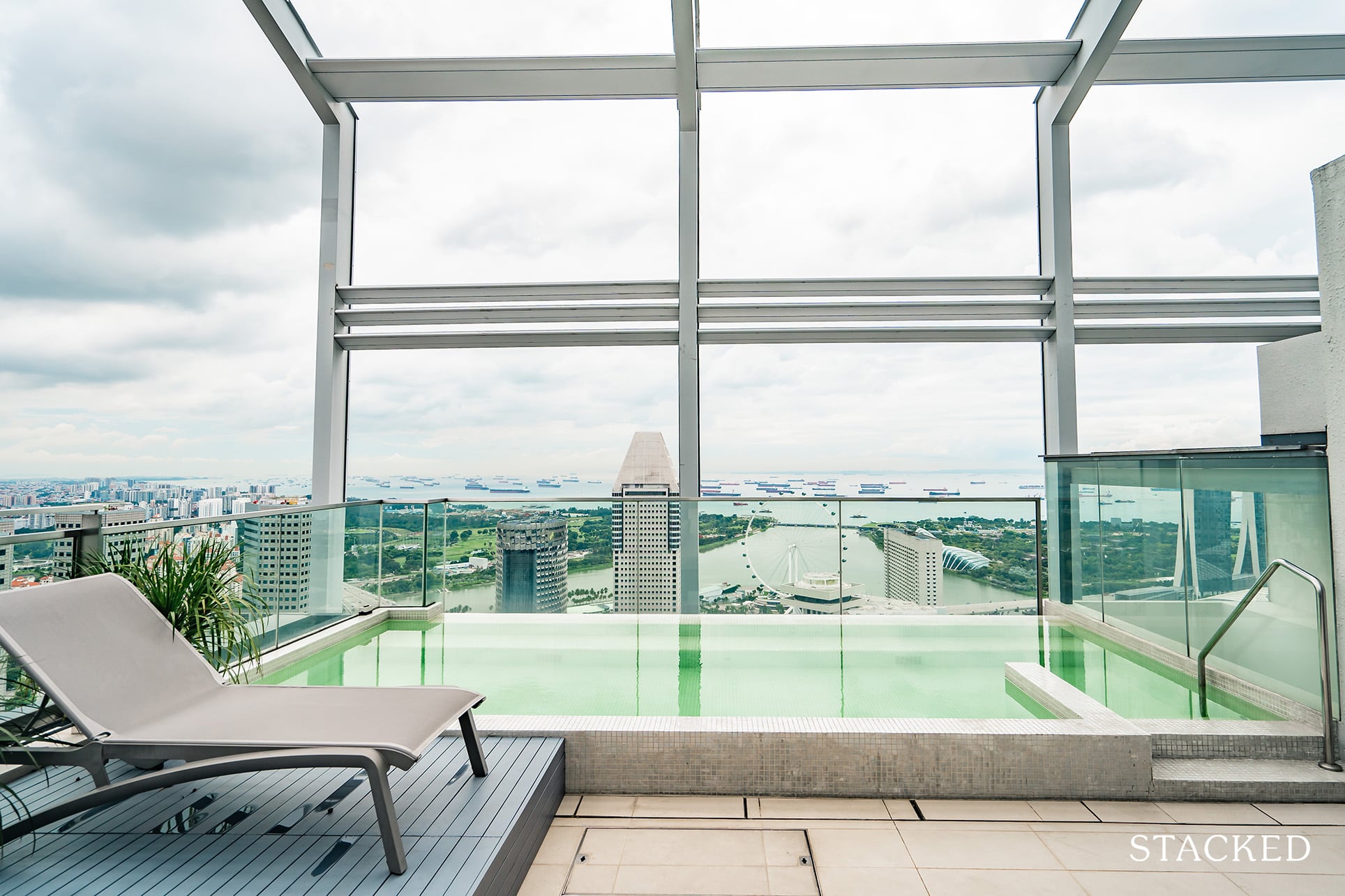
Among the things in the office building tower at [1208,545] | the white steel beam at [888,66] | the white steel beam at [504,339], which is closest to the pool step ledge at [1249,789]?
the office building tower at [1208,545]

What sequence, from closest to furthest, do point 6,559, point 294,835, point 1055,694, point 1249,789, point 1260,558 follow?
1. point 294,835
2. point 6,559
3. point 1249,789
4. point 1055,694
5. point 1260,558

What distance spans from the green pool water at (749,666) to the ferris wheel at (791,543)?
12.4 inches

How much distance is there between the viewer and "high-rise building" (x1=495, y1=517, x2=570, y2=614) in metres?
4.70

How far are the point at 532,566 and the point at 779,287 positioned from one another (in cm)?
287

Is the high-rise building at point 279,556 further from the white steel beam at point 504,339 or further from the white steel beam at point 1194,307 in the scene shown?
the white steel beam at point 1194,307

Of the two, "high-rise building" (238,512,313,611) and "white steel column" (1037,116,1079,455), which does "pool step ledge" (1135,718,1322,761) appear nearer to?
"white steel column" (1037,116,1079,455)

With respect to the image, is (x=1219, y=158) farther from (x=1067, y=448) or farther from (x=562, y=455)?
(x=562, y=455)

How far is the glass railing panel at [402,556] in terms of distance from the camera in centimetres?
481

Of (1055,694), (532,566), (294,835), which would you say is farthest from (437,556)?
(1055,694)

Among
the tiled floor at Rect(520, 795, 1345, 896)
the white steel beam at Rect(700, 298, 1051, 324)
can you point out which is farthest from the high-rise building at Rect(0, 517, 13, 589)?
the white steel beam at Rect(700, 298, 1051, 324)

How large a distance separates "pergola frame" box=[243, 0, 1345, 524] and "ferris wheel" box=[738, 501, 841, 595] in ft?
1.58

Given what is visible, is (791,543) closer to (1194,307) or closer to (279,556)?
(279,556)

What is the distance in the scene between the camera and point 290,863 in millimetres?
1722

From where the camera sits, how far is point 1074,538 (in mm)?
4637
